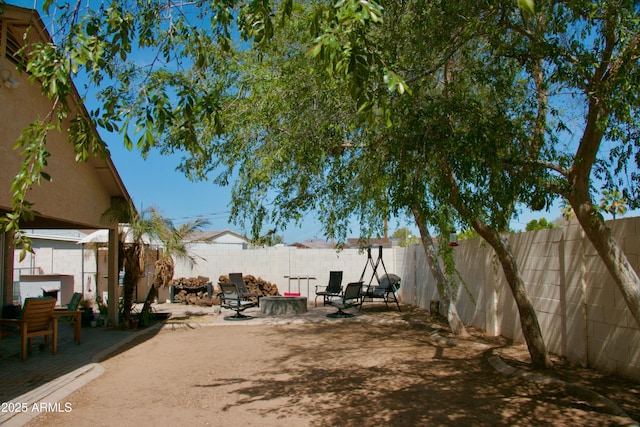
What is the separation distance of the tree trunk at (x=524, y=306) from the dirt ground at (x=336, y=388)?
0.26 metres

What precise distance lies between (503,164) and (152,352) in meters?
7.50

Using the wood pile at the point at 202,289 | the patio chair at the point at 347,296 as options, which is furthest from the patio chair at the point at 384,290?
the wood pile at the point at 202,289

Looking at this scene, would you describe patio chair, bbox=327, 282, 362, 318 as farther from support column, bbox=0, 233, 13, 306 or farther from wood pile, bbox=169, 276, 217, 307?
support column, bbox=0, 233, 13, 306

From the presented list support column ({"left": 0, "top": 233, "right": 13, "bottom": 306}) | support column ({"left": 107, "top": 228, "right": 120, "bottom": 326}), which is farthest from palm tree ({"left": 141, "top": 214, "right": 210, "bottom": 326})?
support column ({"left": 0, "top": 233, "right": 13, "bottom": 306})

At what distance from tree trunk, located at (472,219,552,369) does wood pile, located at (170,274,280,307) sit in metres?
12.4

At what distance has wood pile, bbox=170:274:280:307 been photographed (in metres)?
18.3

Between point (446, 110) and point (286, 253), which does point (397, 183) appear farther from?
point (286, 253)

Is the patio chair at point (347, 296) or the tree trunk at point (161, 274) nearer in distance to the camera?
the tree trunk at point (161, 274)

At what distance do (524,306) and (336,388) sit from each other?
3.10 metres

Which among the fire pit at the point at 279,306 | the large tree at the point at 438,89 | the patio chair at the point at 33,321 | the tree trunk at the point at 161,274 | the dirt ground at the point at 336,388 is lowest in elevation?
the dirt ground at the point at 336,388

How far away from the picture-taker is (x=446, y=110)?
589 cm

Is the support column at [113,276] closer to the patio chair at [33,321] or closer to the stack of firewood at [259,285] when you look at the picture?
the patio chair at [33,321]

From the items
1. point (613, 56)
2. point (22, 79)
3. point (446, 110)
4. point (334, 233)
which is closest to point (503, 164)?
point (446, 110)

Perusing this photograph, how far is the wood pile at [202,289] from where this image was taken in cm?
1831
